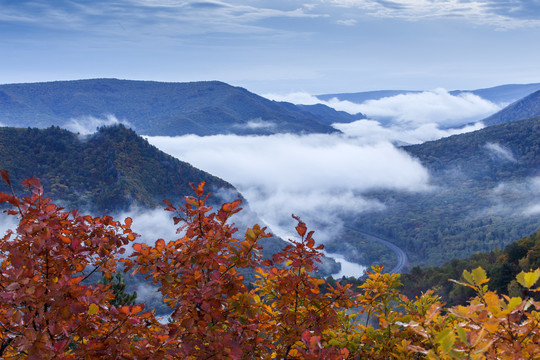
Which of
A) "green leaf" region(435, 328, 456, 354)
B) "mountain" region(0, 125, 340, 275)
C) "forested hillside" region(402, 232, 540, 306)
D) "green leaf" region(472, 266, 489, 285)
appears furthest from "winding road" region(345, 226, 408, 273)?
"green leaf" region(435, 328, 456, 354)

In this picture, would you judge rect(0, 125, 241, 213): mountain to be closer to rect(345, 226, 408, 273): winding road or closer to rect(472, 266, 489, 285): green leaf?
rect(345, 226, 408, 273): winding road

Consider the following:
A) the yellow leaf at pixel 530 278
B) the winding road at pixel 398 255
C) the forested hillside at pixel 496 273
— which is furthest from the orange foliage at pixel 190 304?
the winding road at pixel 398 255

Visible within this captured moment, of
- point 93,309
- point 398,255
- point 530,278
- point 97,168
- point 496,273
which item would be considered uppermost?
point 530,278

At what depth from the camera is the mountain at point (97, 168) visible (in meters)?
128

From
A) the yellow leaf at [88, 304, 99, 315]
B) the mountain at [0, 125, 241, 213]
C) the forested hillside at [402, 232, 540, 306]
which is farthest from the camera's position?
the mountain at [0, 125, 241, 213]

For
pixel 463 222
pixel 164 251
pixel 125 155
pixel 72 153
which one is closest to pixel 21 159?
pixel 72 153

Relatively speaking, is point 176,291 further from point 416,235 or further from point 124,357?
point 416,235

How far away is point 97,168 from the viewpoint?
464ft

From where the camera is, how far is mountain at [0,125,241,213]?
128 m

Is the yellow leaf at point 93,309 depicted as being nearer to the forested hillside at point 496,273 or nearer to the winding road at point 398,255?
the forested hillside at point 496,273

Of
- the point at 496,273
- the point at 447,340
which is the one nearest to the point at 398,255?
the point at 496,273

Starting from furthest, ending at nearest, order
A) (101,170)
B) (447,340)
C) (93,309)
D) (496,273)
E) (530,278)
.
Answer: (101,170) < (496,273) < (93,309) < (530,278) < (447,340)

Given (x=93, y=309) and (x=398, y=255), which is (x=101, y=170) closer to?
(x=398, y=255)

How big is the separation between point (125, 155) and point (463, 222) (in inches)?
5803
